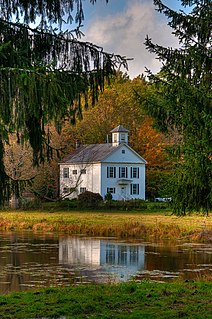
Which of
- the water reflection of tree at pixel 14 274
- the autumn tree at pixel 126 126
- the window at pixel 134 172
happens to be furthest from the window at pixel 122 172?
the water reflection of tree at pixel 14 274

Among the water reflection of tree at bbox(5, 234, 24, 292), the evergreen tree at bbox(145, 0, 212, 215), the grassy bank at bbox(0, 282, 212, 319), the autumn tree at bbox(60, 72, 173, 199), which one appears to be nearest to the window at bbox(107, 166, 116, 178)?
the autumn tree at bbox(60, 72, 173, 199)

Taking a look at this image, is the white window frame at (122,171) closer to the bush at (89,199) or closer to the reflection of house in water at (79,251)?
the bush at (89,199)

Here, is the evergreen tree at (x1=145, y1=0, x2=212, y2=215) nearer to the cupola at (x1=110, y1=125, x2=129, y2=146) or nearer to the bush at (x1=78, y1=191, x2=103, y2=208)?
the bush at (x1=78, y1=191, x2=103, y2=208)

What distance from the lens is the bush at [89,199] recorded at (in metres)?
46.2

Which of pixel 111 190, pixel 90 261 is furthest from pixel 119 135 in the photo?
pixel 90 261

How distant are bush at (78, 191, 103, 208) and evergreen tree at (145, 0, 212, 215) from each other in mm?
31809

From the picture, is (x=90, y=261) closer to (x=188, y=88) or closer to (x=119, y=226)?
(x=119, y=226)

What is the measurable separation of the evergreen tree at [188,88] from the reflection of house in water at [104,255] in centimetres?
513

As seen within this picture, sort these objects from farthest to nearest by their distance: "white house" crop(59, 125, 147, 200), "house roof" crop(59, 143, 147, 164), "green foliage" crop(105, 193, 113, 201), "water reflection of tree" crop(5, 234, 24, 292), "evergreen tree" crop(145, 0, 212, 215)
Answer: "house roof" crop(59, 143, 147, 164) < "white house" crop(59, 125, 147, 200) < "green foliage" crop(105, 193, 113, 201) < "water reflection of tree" crop(5, 234, 24, 292) < "evergreen tree" crop(145, 0, 212, 215)

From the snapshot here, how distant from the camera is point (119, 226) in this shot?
31344mm

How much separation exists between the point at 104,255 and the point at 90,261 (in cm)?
165

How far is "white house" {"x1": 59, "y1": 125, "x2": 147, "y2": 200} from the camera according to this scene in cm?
5284

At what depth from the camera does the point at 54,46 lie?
25.9ft

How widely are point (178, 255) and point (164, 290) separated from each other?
11.3 metres
